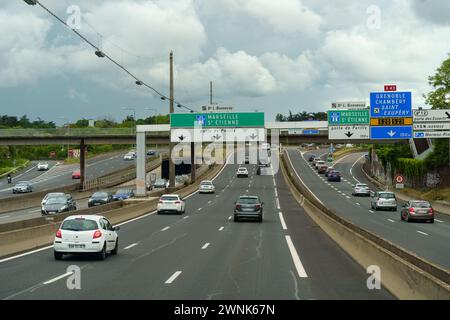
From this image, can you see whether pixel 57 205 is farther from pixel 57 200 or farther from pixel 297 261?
pixel 297 261

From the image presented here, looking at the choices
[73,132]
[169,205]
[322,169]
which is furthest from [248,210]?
[322,169]

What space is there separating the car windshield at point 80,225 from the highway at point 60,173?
207 feet

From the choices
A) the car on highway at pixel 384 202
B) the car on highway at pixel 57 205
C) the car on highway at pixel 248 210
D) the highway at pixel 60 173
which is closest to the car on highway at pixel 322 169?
the highway at pixel 60 173

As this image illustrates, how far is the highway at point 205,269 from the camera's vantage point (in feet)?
43.7

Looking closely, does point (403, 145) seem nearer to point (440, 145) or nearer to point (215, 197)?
point (440, 145)

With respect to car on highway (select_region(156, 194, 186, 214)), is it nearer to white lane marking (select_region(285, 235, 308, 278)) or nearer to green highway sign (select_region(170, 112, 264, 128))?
green highway sign (select_region(170, 112, 264, 128))

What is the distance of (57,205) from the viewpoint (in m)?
44.8

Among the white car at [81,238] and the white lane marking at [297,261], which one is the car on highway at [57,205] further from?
the white car at [81,238]

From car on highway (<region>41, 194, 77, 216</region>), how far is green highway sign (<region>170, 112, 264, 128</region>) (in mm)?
14705

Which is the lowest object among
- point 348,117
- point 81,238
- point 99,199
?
point 99,199

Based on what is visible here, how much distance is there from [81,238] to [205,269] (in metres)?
4.17

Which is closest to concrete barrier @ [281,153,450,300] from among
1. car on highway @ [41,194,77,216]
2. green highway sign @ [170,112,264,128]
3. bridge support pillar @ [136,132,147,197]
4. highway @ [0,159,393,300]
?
highway @ [0,159,393,300]

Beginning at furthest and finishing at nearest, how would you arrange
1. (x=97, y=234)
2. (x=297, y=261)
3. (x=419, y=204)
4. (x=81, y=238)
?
(x=419, y=204), (x=297, y=261), (x=97, y=234), (x=81, y=238)

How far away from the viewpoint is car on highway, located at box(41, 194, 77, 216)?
4410 cm
